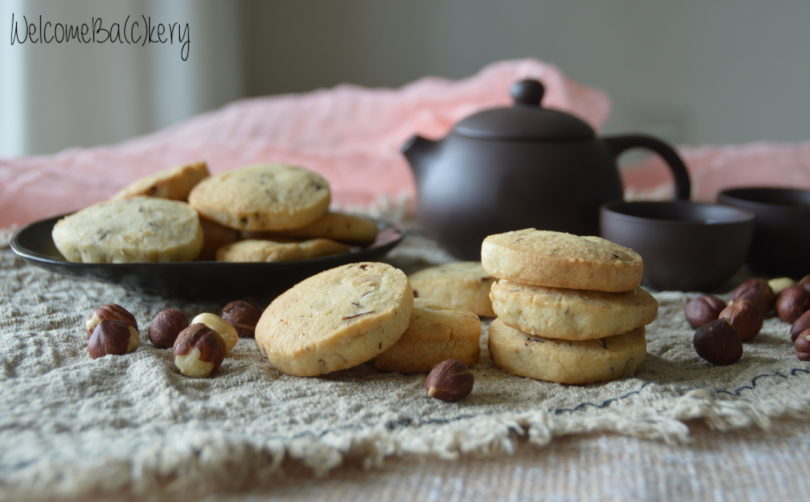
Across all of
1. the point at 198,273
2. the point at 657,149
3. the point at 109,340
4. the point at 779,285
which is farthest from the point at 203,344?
the point at 657,149

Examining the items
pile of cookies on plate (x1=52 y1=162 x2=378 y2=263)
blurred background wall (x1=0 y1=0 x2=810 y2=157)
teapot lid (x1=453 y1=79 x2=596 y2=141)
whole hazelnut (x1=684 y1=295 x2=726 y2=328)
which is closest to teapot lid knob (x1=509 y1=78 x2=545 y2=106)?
teapot lid (x1=453 y1=79 x2=596 y2=141)

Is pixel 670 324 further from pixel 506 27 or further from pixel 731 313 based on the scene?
pixel 506 27

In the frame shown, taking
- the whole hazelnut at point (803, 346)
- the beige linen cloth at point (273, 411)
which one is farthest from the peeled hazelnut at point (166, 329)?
the whole hazelnut at point (803, 346)

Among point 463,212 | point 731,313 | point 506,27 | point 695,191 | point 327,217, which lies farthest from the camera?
point 506,27

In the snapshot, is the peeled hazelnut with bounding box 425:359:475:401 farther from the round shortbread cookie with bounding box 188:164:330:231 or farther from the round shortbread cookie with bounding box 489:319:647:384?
the round shortbread cookie with bounding box 188:164:330:231

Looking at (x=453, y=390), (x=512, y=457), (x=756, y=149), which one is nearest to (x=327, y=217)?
(x=453, y=390)

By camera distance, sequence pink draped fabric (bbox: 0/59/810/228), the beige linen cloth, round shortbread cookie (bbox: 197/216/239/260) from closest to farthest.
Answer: the beige linen cloth, round shortbread cookie (bbox: 197/216/239/260), pink draped fabric (bbox: 0/59/810/228)

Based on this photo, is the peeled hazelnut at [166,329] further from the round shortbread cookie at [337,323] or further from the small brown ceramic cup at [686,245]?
the small brown ceramic cup at [686,245]
